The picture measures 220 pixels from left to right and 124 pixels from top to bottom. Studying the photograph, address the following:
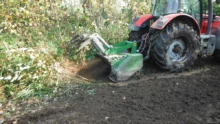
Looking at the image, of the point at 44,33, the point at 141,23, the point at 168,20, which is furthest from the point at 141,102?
the point at 44,33

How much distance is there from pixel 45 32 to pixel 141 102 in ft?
12.1

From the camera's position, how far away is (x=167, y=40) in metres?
4.45

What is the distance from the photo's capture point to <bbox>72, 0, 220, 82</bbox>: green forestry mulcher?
4.31m

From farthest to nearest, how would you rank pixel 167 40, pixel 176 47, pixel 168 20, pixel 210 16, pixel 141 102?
pixel 210 16 → pixel 176 47 → pixel 167 40 → pixel 168 20 → pixel 141 102

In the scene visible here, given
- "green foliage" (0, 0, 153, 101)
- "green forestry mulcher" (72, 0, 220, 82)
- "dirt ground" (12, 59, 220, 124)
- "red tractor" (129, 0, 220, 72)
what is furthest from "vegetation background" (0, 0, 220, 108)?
"red tractor" (129, 0, 220, 72)

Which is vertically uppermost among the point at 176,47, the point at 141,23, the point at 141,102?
the point at 141,23

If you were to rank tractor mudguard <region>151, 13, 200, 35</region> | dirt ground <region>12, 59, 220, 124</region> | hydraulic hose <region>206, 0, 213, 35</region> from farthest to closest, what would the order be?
hydraulic hose <region>206, 0, 213, 35</region> → tractor mudguard <region>151, 13, 200, 35</region> → dirt ground <region>12, 59, 220, 124</region>

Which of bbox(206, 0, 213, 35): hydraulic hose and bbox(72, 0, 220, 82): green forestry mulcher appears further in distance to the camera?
bbox(206, 0, 213, 35): hydraulic hose

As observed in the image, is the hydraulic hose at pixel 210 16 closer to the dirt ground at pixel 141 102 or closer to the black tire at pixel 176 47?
the black tire at pixel 176 47

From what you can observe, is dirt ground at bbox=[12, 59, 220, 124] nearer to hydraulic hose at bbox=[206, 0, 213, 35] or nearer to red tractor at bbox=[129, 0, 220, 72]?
red tractor at bbox=[129, 0, 220, 72]

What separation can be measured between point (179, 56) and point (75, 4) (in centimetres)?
364

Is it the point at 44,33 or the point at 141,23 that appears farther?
the point at 44,33

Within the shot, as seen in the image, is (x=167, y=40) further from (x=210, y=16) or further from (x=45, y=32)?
(x=45, y=32)

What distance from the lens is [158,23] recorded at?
4.39m
